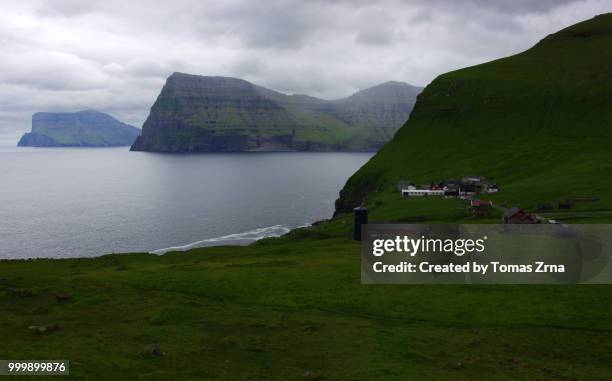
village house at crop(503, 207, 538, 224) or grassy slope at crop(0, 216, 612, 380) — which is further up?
village house at crop(503, 207, 538, 224)

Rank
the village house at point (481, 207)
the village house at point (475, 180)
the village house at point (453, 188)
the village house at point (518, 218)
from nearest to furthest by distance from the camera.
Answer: the village house at point (518, 218) → the village house at point (481, 207) → the village house at point (453, 188) → the village house at point (475, 180)

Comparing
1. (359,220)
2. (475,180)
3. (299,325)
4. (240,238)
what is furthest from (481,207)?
(299,325)

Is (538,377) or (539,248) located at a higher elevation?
(539,248)

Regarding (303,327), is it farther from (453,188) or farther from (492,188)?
(453,188)

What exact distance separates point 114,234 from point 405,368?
5522 inches

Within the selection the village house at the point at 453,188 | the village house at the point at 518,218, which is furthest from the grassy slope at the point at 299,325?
the village house at the point at 453,188

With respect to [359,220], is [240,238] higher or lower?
lower

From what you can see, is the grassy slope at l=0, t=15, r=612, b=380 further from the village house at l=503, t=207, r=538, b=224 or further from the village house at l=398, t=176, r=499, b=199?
the village house at l=398, t=176, r=499, b=199

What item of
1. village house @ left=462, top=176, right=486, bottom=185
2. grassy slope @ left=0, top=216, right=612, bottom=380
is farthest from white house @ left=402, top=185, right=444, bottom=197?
grassy slope @ left=0, top=216, right=612, bottom=380

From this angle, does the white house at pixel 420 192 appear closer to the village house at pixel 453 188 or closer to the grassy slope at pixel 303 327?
the village house at pixel 453 188

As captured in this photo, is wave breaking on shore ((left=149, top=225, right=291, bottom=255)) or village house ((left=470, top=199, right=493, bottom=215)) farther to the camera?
wave breaking on shore ((left=149, top=225, right=291, bottom=255))

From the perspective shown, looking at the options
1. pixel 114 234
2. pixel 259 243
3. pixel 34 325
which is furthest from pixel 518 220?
pixel 114 234

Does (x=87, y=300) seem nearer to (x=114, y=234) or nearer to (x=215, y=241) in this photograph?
(x=215, y=241)

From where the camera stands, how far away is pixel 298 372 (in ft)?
112
